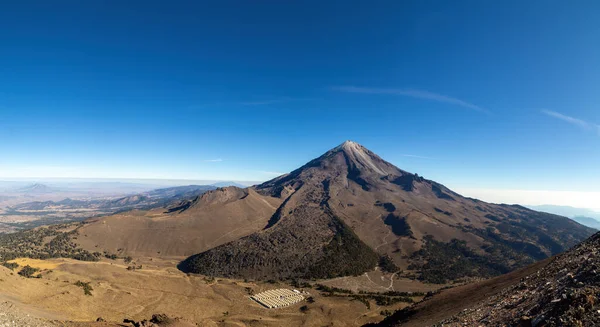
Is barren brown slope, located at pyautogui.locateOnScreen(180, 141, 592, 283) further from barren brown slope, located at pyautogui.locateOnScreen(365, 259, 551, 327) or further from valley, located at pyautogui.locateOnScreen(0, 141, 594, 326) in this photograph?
barren brown slope, located at pyautogui.locateOnScreen(365, 259, 551, 327)

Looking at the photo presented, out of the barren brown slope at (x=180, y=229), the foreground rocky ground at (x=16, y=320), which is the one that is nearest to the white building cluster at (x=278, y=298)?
the foreground rocky ground at (x=16, y=320)

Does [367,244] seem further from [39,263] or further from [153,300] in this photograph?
[39,263]

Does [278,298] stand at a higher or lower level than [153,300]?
lower

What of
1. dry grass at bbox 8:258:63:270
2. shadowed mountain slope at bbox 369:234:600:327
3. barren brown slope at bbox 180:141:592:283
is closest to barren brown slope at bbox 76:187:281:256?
barren brown slope at bbox 180:141:592:283

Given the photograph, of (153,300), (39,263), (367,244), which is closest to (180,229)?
(39,263)

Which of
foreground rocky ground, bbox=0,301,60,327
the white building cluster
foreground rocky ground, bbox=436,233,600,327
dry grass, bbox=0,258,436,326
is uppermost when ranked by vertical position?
foreground rocky ground, bbox=436,233,600,327
